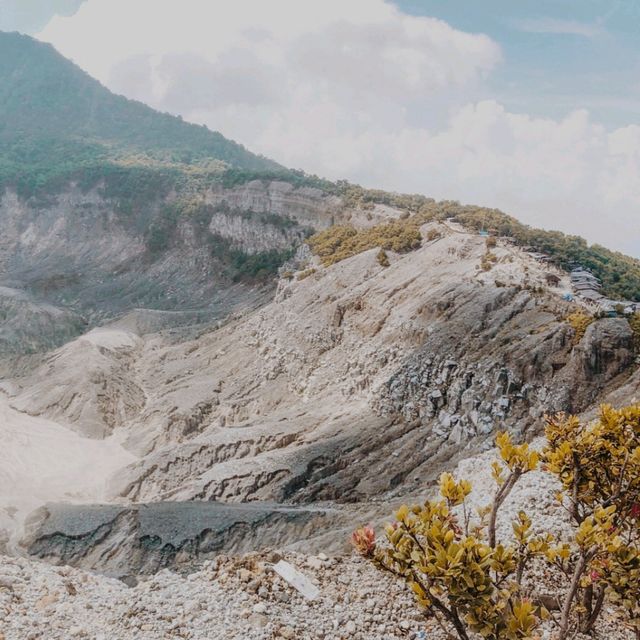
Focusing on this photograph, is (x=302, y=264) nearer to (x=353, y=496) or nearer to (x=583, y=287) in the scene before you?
(x=583, y=287)

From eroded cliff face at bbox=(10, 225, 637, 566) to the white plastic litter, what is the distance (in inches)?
456

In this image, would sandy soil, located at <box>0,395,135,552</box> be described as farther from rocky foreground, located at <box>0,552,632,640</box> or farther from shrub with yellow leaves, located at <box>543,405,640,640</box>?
shrub with yellow leaves, located at <box>543,405,640,640</box>

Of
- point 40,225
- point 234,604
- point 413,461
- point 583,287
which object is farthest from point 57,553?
point 40,225

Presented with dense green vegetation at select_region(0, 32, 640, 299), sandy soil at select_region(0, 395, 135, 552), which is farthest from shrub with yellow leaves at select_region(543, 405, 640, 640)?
sandy soil at select_region(0, 395, 135, 552)

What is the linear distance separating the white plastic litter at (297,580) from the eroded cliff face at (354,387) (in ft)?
38.0

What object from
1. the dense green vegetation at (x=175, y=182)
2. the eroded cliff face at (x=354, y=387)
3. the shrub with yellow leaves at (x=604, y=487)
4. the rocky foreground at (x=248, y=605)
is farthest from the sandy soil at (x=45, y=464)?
the shrub with yellow leaves at (x=604, y=487)

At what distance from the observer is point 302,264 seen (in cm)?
6788

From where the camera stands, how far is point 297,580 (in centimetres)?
1238

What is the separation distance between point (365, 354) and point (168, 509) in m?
Answer: 16.3

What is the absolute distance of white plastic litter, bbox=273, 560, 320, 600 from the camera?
12.2 meters

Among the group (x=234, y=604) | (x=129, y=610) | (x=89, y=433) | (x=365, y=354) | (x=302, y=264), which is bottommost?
(x=89, y=433)

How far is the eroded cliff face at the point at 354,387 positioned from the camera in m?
27.2

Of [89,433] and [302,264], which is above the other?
[302,264]

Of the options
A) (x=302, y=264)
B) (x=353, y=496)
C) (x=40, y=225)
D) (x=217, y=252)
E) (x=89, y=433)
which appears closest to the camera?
(x=353, y=496)
